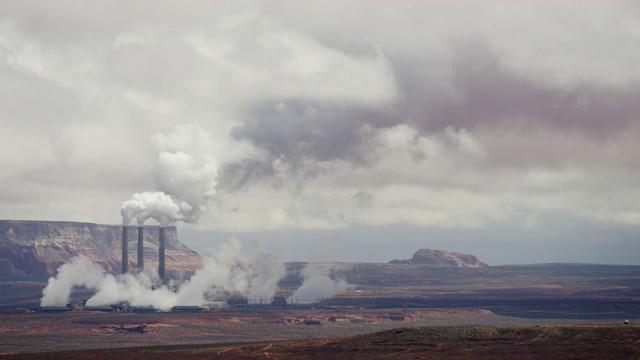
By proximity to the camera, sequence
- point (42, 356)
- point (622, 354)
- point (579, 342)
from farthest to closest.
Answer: point (42, 356) → point (579, 342) → point (622, 354)

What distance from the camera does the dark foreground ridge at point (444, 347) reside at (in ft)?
530

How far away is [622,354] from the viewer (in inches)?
6058

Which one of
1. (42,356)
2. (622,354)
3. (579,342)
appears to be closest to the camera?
(622,354)

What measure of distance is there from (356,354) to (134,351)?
155 feet

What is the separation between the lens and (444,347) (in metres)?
174

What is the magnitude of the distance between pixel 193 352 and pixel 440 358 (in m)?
52.1

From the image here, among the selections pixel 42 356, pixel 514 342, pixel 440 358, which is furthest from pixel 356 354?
Result: pixel 42 356

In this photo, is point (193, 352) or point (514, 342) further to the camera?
point (193, 352)

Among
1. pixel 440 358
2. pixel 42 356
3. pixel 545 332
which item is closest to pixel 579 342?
pixel 545 332

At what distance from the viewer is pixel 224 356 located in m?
178

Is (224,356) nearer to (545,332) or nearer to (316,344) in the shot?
(316,344)

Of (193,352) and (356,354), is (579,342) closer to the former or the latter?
(356,354)

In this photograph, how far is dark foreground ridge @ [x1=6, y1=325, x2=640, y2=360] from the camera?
162 meters

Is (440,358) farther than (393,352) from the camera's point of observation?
No
